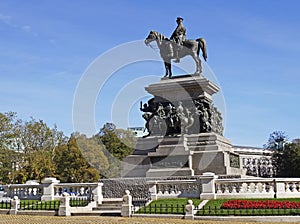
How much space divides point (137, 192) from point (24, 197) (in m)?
7.45

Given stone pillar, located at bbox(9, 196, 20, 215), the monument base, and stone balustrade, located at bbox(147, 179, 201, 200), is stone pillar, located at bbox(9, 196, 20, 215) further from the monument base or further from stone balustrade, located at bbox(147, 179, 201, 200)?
the monument base

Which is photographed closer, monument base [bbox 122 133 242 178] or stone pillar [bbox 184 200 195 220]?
stone pillar [bbox 184 200 195 220]

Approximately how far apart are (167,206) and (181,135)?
375 inches

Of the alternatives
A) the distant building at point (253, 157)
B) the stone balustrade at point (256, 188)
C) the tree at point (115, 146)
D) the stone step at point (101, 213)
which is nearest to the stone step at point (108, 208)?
the stone step at point (101, 213)

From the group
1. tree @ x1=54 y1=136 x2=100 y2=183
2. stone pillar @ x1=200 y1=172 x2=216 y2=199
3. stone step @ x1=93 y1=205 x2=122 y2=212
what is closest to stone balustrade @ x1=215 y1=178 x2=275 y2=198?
stone pillar @ x1=200 y1=172 x2=216 y2=199

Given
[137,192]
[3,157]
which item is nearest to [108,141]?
[3,157]

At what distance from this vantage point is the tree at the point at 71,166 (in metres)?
64.2

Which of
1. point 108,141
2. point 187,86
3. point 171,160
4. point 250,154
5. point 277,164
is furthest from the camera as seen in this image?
point 250,154

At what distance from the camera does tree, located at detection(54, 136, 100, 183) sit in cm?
6419

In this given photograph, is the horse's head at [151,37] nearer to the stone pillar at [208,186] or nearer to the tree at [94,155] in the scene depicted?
the stone pillar at [208,186]

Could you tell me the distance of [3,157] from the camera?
59531 mm

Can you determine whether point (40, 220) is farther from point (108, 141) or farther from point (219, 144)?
point (108, 141)

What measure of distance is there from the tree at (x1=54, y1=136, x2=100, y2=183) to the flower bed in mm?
42923

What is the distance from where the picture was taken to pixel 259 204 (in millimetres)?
22750
